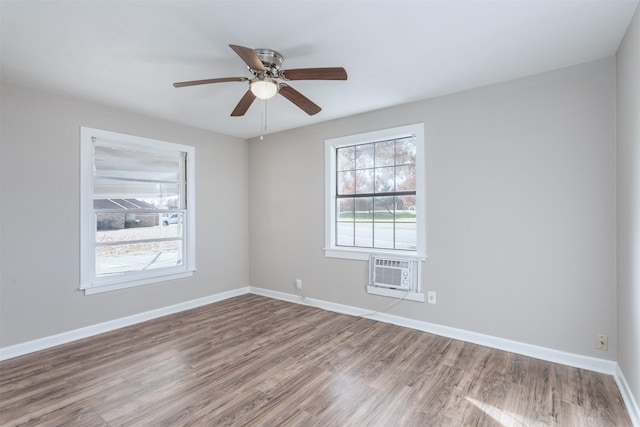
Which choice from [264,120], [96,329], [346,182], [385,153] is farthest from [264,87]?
[96,329]

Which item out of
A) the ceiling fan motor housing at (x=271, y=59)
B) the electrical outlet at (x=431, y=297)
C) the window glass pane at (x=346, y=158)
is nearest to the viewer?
the ceiling fan motor housing at (x=271, y=59)

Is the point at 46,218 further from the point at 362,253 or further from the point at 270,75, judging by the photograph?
the point at 362,253

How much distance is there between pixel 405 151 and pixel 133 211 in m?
3.32

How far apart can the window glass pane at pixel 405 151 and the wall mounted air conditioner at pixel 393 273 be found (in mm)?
1139

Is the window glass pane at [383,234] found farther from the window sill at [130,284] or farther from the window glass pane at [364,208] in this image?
the window sill at [130,284]

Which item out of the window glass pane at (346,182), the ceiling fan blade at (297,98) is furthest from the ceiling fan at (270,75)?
the window glass pane at (346,182)

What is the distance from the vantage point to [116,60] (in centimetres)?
250

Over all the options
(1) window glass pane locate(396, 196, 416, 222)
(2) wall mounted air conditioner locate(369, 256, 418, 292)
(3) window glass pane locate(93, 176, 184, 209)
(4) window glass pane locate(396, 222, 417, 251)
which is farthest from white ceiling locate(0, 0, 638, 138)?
(2) wall mounted air conditioner locate(369, 256, 418, 292)

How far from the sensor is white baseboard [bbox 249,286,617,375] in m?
2.55

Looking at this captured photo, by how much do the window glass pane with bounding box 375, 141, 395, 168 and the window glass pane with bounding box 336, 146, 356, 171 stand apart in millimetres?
346

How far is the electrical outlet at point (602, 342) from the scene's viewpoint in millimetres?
2494

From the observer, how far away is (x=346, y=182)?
4215 millimetres

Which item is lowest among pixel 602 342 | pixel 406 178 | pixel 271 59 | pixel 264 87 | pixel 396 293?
pixel 602 342

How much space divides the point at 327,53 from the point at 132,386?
291 centimetres
